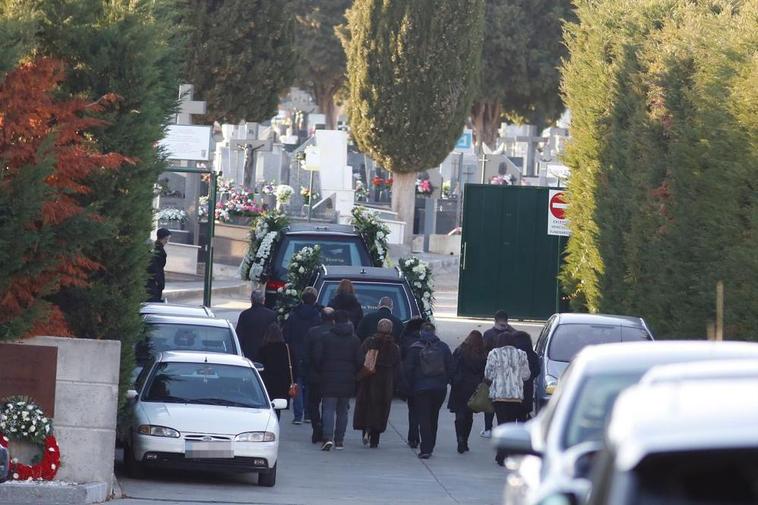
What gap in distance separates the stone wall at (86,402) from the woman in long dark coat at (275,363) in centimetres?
427

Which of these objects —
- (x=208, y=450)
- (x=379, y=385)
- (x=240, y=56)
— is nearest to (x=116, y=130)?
(x=208, y=450)

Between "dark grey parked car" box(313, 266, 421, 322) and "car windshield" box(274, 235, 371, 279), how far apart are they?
2.41 meters

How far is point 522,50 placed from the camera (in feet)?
229

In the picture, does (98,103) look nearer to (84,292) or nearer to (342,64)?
(84,292)

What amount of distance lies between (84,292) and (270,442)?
2.27 metres

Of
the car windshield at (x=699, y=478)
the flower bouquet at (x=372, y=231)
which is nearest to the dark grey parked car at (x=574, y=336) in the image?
the flower bouquet at (x=372, y=231)

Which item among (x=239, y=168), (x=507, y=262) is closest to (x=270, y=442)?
(x=507, y=262)

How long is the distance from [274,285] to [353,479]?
8.19m

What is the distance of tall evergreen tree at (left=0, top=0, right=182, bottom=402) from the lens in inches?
549

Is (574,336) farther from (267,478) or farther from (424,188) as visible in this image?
(424,188)

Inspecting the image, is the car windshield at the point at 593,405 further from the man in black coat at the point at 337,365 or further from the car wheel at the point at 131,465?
→ the man in black coat at the point at 337,365

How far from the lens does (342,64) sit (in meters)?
77.2

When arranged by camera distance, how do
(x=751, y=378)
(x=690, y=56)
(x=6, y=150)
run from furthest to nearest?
(x=690, y=56) → (x=6, y=150) → (x=751, y=378)

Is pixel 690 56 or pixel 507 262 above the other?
pixel 690 56
